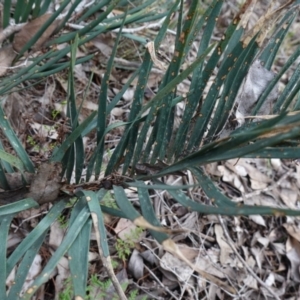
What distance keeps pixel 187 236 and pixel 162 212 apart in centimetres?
11

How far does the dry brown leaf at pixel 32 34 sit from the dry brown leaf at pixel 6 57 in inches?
0.6

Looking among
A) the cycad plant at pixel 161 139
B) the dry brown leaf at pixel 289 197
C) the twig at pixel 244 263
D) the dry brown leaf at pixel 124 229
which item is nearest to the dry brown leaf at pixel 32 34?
the cycad plant at pixel 161 139

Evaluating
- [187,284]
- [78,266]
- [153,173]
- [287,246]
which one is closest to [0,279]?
[78,266]

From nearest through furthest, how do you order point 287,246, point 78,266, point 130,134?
point 78,266
point 130,134
point 287,246

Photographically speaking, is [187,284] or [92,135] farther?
[92,135]

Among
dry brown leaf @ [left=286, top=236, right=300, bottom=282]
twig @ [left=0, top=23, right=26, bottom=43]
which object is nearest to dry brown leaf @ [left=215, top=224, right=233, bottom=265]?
dry brown leaf @ [left=286, top=236, right=300, bottom=282]

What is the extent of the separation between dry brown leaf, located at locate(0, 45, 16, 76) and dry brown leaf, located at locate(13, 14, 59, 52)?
15 mm

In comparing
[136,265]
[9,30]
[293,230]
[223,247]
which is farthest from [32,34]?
[293,230]

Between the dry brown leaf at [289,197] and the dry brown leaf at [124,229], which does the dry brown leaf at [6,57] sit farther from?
the dry brown leaf at [289,197]

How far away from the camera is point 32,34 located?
1112 mm

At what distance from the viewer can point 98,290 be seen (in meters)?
1.10

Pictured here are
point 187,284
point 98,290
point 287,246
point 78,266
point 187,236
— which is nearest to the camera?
point 78,266

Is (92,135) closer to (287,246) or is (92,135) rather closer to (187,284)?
(187,284)

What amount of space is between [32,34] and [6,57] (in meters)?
0.09
